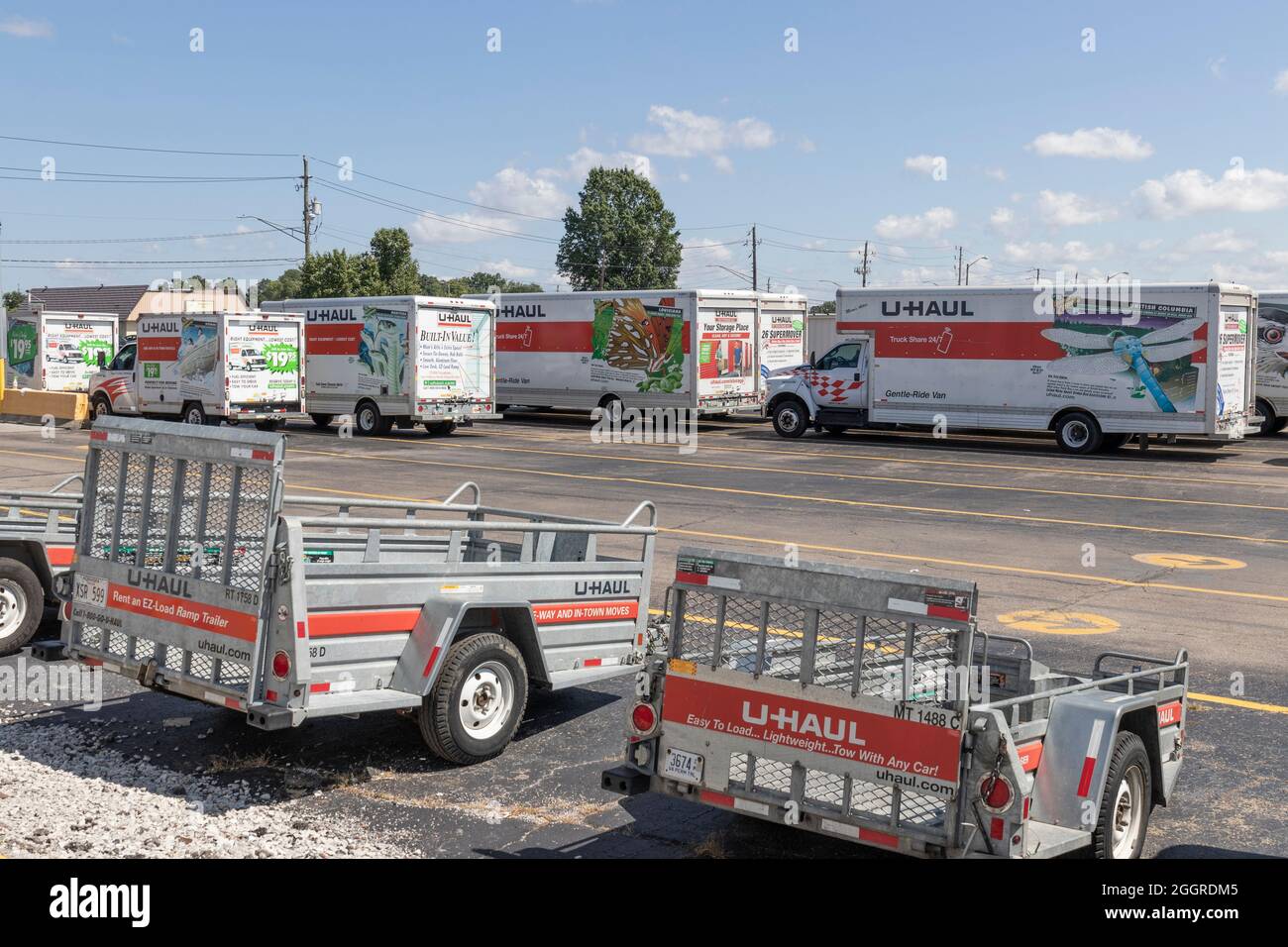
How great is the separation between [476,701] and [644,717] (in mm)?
1845

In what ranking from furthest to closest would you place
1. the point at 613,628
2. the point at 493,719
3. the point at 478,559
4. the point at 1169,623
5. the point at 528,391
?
the point at 528,391
the point at 1169,623
the point at 478,559
the point at 613,628
the point at 493,719

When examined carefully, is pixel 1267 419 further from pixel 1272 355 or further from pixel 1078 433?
pixel 1078 433

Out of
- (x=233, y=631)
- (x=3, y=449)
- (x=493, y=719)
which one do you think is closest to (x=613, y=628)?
(x=493, y=719)

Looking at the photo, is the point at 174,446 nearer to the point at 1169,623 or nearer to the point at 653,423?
the point at 1169,623

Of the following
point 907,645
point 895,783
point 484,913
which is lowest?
point 484,913

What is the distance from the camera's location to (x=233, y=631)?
6.84 meters

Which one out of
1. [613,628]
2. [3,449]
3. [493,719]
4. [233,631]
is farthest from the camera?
[3,449]

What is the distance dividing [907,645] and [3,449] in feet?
86.2

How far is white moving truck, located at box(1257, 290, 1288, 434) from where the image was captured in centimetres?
2838

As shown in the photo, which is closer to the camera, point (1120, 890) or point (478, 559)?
point (1120, 890)

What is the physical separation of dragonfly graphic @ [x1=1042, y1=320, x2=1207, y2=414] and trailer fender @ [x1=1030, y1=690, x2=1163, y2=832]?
21.0m

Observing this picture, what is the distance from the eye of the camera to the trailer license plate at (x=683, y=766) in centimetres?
586

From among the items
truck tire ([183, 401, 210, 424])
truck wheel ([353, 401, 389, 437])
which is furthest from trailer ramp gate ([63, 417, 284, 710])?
truck tire ([183, 401, 210, 424])

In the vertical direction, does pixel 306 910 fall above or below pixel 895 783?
below
